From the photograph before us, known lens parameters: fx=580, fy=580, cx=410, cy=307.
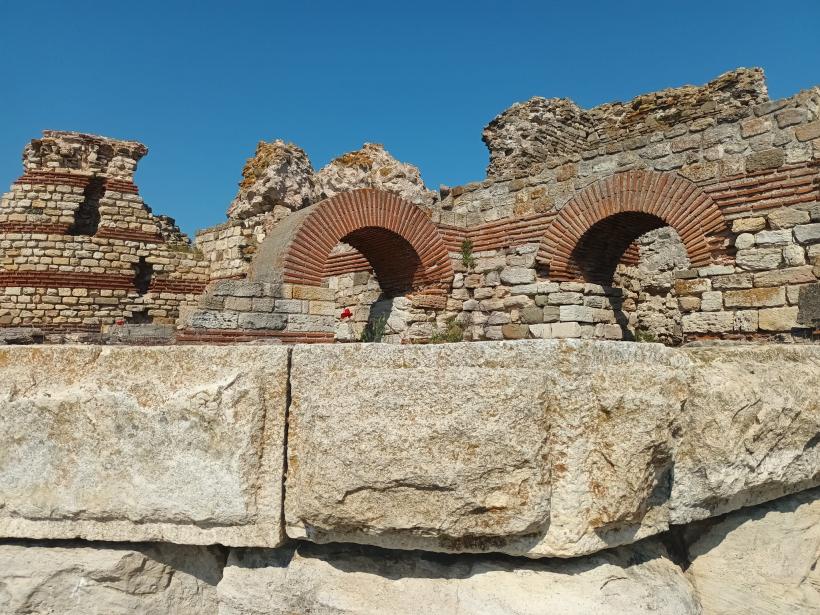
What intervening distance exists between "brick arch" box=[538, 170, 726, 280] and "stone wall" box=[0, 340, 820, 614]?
459cm

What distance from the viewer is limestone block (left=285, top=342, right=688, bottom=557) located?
159 cm

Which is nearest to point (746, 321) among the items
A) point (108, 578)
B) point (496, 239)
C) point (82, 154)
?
point (496, 239)

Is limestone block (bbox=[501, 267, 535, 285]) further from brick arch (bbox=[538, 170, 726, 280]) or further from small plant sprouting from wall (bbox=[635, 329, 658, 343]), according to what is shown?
small plant sprouting from wall (bbox=[635, 329, 658, 343])

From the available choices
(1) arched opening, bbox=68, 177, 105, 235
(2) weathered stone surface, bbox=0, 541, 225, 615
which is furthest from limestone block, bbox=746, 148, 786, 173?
(1) arched opening, bbox=68, 177, 105, 235

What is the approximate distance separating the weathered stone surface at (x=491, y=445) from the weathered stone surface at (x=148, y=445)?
0.36ft

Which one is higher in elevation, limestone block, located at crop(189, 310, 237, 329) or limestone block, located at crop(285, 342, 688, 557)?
limestone block, located at crop(189, 310, 237, 329)

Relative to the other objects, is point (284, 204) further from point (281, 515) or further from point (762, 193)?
point (281, 515)

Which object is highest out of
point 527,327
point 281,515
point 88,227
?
point 88,227

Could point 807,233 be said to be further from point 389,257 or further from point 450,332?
point 389,257

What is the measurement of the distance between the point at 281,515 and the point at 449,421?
65cm

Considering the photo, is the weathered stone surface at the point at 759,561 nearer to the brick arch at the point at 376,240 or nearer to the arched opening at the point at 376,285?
the brick arch at the point at 376,240

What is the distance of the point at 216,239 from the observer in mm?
13328

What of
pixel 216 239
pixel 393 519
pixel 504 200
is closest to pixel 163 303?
pixel 216 239

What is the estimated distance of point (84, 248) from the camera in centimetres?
1211
